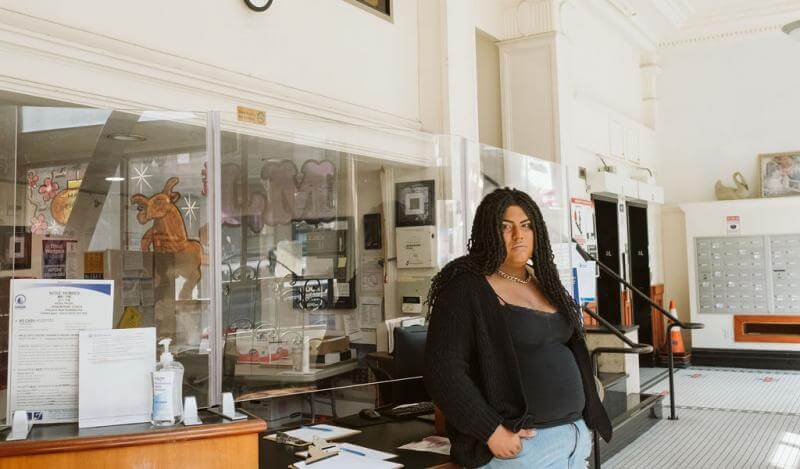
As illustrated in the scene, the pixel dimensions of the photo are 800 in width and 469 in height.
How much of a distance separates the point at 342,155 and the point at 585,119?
4.39m

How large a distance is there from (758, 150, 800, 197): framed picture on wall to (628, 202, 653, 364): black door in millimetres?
1479

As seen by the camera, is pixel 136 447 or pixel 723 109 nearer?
pixel 136 447

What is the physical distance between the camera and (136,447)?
5.59 feet

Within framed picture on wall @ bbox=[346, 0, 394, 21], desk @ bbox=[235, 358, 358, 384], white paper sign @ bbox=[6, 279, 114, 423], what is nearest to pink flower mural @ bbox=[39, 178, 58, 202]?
white paper sign @ bbox=[6, 279, 114, 423]

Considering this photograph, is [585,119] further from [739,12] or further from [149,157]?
[149,157]

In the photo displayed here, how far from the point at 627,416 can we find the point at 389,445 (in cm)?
323

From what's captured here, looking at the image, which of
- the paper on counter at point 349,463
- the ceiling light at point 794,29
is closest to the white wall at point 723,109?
the ceiling light at point 794,29

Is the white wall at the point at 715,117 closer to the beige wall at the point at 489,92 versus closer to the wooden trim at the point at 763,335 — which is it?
the wooden trim at the point at 763,335

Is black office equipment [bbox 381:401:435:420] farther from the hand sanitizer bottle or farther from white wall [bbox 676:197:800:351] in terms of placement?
white wall [bbox 676:197:800:351]

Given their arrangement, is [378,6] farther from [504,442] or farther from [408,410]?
[504,442]

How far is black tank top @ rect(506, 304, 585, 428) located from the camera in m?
1.98

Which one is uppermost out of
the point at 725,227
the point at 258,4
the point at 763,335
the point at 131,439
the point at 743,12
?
the point at 743,12

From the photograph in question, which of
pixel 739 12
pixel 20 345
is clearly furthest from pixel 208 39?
pixel 739 12

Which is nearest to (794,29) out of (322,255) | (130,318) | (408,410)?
(322,255)
